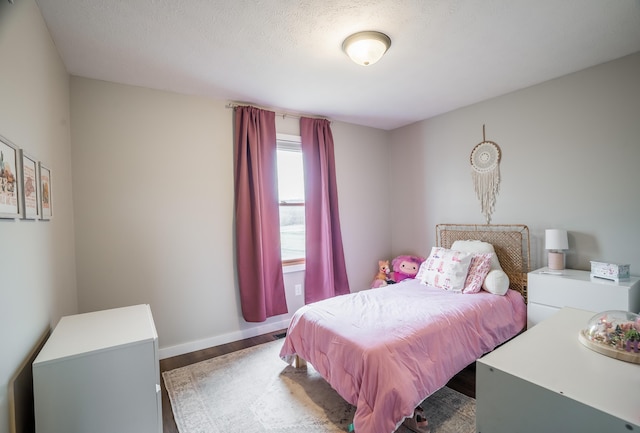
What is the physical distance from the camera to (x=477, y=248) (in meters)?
3.04

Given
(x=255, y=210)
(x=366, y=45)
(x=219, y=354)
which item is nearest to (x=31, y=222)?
(x=255, y=210)

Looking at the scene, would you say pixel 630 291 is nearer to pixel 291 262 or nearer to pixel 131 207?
pixel 291 262

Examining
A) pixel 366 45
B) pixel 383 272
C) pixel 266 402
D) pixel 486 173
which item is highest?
pixel 366 45

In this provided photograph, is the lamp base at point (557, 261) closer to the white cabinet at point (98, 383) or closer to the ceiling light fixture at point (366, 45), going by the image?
the ceiling light fixture at point (366, 45)

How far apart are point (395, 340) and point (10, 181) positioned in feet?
6.74

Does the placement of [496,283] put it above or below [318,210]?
below

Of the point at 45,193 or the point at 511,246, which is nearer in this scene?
the point at 45,193

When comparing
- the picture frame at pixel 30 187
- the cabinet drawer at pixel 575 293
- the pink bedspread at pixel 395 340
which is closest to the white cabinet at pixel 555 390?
the pink bedspread at pixel 395 340

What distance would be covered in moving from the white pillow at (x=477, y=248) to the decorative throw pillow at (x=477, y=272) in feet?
0.27

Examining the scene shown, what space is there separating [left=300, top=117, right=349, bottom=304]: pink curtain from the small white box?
7.90 feet

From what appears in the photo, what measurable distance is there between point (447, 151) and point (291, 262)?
232 centimetres

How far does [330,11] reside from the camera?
1671mm

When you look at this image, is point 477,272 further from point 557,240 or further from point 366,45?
point 366,45

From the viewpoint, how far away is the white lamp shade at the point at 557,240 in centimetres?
250
